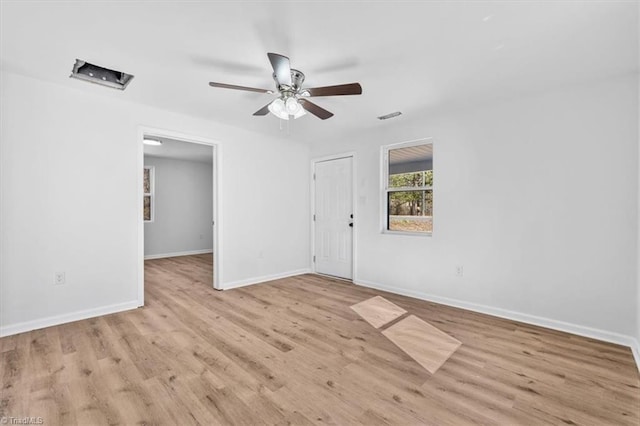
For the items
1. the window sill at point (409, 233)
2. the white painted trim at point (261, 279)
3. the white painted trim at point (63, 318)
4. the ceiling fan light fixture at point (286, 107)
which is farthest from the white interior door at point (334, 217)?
the white painted trim at point (63, 318)

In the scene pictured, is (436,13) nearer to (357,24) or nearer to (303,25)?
(357,24)

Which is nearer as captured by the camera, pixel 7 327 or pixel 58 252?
pixel 7 327

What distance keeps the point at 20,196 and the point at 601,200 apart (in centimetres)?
552

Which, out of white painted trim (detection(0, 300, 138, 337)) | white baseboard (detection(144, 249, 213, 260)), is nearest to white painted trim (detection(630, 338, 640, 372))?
white painted trim (detection(0, 300, 138, 337))

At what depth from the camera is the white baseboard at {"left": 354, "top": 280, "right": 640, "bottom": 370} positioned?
8.36 feet

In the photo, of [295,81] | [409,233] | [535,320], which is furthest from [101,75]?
[535,320]

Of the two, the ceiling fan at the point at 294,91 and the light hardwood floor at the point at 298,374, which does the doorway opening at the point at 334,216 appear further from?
the ceiling fan at the point at 294,91

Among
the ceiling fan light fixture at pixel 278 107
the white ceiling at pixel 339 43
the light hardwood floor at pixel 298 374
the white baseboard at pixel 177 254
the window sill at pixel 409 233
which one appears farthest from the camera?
the white baseboard at pixel 177 254

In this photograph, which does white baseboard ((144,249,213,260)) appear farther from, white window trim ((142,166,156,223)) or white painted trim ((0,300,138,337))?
white painted trim ((0,300,138,337))

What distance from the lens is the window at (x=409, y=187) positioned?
12.8 ft

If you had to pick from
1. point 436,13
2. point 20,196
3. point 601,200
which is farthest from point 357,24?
point 20,196

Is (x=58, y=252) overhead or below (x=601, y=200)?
below

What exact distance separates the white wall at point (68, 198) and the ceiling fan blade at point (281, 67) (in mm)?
2238

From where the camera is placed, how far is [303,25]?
1977 millimetres
